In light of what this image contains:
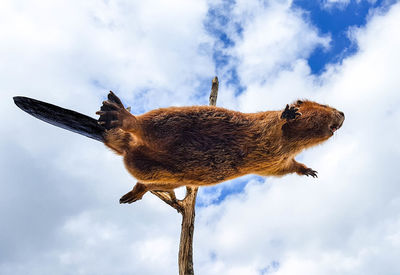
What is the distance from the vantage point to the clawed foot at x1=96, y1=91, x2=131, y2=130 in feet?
6.80

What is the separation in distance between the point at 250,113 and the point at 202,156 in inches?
21.5

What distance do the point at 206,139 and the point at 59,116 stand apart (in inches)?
35.5

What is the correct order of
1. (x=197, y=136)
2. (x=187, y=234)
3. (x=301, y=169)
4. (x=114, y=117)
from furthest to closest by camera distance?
(x=187, y=234) → (x=301, y=169) → (x=197, y=136) → (x=114, y=117)

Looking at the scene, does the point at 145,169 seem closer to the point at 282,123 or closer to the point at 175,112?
the point at 175,112

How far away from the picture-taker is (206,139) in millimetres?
2258

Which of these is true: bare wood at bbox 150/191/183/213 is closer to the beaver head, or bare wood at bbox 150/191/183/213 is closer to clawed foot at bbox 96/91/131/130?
the beaver head

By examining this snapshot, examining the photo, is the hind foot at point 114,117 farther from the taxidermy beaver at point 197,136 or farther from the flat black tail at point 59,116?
the flat black tail at point 59,116

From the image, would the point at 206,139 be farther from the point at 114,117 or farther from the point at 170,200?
the point at 170,200

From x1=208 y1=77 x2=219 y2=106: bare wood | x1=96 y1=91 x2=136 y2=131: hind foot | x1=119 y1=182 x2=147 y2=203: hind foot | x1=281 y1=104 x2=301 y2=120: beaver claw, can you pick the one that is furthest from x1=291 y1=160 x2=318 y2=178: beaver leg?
x1=208 y1=77 x2=219 y2=106: bare wood

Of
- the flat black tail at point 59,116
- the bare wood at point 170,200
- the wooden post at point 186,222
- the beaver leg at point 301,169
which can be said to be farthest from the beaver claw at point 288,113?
the bare wood at point 170,200

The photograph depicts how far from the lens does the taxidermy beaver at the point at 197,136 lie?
7.36ft

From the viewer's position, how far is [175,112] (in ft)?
7.54

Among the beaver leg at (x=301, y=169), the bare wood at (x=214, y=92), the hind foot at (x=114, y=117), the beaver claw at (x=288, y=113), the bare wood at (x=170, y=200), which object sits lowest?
the hind foot at (x=114, y=117)

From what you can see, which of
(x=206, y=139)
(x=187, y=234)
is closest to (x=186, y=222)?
(x=187, y=234)
